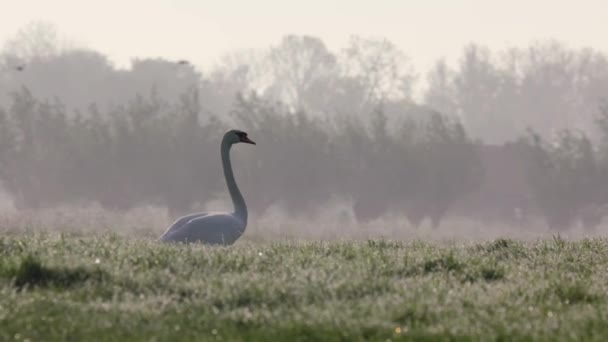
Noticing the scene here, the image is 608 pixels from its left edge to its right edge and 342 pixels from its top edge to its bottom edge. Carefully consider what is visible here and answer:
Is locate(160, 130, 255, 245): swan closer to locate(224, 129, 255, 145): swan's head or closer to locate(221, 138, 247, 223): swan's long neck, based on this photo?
locate(221, 138, 247, 223): swan's long neck

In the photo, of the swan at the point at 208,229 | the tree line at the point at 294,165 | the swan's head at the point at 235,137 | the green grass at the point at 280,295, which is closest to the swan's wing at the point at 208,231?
the swan at the point at 208,229

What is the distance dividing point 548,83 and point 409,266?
131m

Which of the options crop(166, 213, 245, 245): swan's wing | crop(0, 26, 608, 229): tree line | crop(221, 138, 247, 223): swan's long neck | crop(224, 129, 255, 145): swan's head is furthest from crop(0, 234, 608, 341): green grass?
crop(0, 26, 608, 229): tree line

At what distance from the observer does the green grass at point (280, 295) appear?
10.4 m

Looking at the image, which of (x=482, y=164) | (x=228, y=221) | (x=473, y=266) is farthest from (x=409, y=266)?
(x=482, y=164)

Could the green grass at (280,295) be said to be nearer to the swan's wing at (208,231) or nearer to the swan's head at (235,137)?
the swan's wing at (208,231)

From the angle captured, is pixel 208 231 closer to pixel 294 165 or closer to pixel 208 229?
pixel 208 229

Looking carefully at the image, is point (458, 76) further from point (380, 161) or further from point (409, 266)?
point (409, 266)

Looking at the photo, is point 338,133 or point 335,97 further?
point 335,97

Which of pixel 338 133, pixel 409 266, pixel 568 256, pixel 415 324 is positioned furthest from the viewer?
pixel 338 133

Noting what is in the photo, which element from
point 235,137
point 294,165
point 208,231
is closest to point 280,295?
point 208,231

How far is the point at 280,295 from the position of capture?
460 inches

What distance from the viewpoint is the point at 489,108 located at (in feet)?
476

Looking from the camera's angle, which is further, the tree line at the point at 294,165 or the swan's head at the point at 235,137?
the tree line at the point at 294,165
